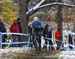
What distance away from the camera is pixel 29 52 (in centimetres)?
1681

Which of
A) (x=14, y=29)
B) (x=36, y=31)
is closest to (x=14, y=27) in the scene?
(x=14, y=29)

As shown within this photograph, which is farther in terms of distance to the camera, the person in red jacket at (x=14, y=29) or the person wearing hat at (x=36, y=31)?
the person in red jacket at (x=14, y=29)

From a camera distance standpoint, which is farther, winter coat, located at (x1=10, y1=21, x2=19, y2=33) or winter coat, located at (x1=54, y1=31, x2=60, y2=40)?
winter coat, located at (x1=54, y1=31, x2=60, y2=40)

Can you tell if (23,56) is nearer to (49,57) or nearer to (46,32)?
(49,57)

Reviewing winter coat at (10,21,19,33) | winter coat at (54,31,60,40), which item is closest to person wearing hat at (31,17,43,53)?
winter coat at (10,21,19,33)

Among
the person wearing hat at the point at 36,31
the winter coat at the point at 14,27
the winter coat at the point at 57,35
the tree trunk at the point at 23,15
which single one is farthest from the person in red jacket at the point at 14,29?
the tree trunk at the point at 23,15

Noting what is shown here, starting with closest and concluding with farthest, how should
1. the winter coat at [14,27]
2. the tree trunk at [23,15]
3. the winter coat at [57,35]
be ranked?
the winter coat at [14,27] → the winter coat at [57,35] → the tree trunk at [23,15]

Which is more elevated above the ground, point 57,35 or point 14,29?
point 14,29

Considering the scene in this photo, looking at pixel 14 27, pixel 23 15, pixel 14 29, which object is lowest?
pixel 14 29

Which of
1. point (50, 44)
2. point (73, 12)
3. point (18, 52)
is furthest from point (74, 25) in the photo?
point (18, 52)

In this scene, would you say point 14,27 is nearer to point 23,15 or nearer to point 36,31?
point 36,31

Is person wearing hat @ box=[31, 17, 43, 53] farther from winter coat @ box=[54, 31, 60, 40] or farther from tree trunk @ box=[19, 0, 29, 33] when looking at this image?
tree trunk @ box=[19, 0, 29, 33]

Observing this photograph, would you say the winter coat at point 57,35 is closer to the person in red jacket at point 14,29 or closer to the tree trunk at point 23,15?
the tree trunk at point 23,15

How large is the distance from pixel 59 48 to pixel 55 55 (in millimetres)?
3198
